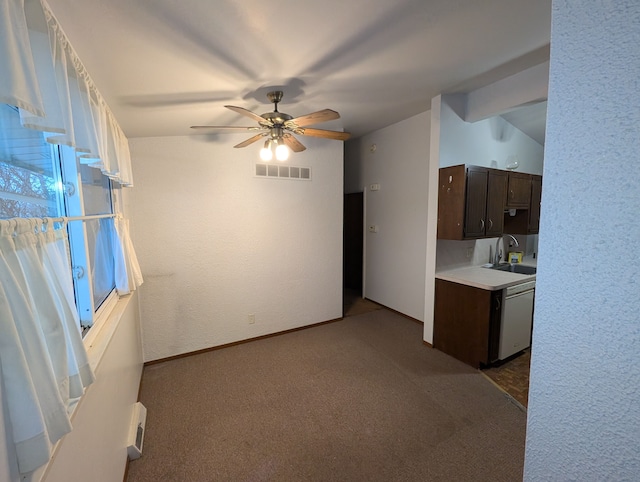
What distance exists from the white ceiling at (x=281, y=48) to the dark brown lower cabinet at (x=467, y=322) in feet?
6.71

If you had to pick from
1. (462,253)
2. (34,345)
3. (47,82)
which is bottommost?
(462,253)

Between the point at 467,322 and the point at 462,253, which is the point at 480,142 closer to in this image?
the point at 462,253

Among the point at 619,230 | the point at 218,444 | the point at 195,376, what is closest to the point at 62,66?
the point at 619,230

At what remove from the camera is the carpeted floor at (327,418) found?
172cm

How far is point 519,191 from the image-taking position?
10.8ft

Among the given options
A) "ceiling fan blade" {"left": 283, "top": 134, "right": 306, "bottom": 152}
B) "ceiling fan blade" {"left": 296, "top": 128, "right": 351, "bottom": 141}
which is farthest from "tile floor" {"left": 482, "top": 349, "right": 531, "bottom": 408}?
"ceiling fan blade" {"left": 283, "top": 134, "right": 306, "bottom": 152}

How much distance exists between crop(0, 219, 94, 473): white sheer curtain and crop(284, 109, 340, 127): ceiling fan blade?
1604 millimetres

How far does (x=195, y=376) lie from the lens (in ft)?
8.92

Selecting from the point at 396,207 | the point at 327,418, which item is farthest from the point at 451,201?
the point at 327,418

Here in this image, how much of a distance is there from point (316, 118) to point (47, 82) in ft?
4.70

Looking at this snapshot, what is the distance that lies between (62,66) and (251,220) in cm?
233

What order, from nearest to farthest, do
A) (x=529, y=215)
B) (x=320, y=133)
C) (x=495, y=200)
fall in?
(x=320, y=133)
(x=495, y=200)
(x=529, y=215)

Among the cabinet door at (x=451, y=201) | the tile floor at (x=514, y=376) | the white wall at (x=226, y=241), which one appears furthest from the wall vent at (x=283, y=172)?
the tile floor at (x=514, y=376)

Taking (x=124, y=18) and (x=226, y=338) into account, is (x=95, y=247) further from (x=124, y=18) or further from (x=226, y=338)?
(x=226, y=338)
